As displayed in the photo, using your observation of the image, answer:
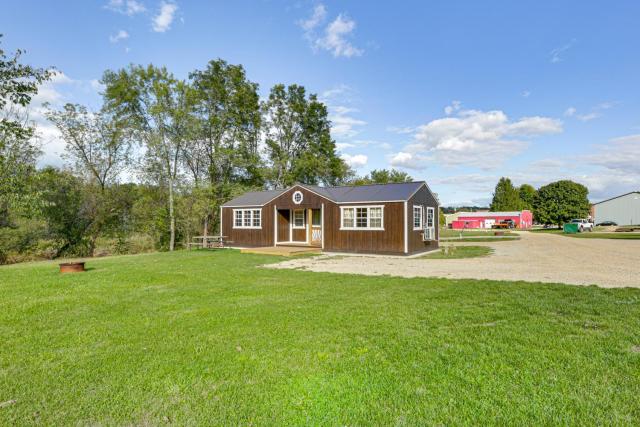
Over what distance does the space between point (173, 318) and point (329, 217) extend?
44.4 feet

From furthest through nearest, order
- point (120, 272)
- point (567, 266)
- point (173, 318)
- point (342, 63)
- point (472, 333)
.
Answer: point (342, 63)
point (567, 266)
point (120, 272)
point (173, 318)
point (472, 333)

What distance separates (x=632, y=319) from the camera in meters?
5.07

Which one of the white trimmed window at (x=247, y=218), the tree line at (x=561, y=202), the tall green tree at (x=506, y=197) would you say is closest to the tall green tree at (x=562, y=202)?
the tree line at (x=561, y=202)

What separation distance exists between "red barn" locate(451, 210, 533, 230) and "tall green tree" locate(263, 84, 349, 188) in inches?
1537

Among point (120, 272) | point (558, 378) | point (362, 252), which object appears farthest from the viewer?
point (362, 252)

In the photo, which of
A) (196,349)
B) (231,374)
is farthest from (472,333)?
(196,349)

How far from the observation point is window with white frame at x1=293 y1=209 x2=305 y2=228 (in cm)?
2109

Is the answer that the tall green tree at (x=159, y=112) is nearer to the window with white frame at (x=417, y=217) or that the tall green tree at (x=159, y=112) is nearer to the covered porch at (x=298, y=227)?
the covered porch at (x=298, y=227)

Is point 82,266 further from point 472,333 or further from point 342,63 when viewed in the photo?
point 342,63

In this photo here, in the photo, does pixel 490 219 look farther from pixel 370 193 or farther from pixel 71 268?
pixel 71 268

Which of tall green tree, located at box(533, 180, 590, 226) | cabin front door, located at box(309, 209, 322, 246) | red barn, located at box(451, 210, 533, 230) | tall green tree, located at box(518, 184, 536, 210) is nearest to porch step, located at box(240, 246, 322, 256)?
cabin front door, located at box(309, 209, 322, 246)

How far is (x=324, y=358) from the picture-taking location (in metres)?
3.85

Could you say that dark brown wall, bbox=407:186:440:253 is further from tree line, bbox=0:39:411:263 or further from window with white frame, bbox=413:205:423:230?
tree line, bbox=0:39:411:263

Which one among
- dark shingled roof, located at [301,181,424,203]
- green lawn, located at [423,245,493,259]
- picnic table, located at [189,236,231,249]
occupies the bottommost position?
green lawn, located at [423,245,493,259]
